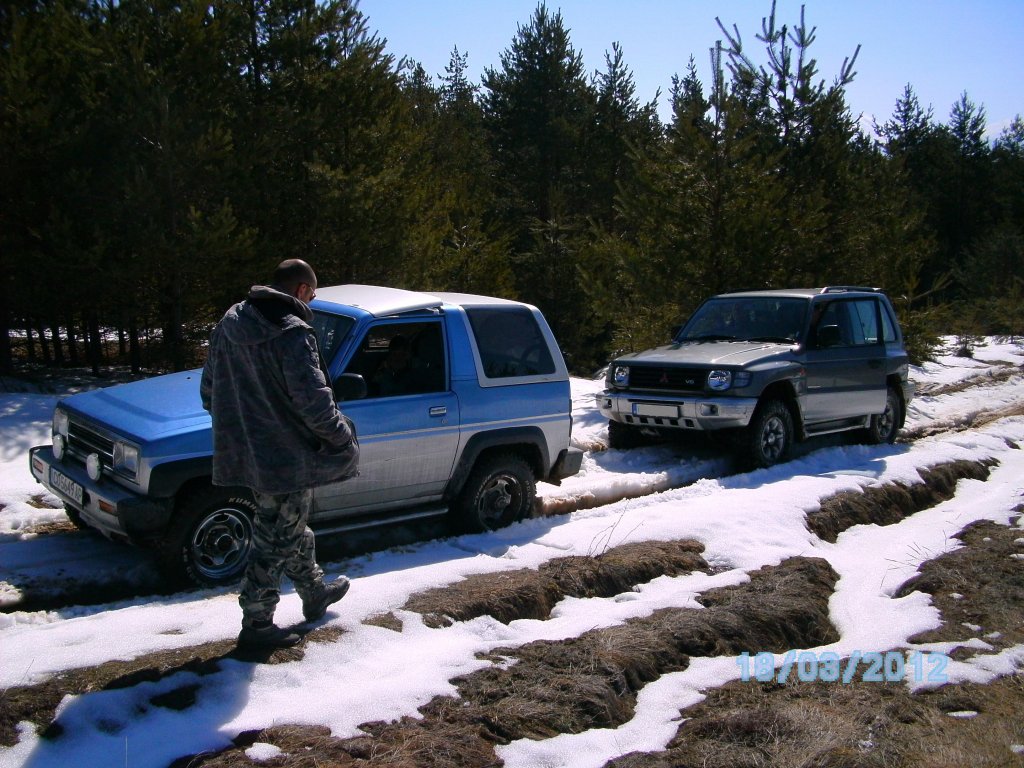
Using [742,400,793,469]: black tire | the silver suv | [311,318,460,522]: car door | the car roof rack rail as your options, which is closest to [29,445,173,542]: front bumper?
[311,318,460,522]: car door

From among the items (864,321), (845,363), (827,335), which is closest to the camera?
(827,335)

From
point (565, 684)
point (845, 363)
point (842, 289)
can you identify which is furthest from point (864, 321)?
point (565, 684)

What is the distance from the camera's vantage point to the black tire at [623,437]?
1017cm

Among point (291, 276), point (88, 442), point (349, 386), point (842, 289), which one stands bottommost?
point (88, 442)

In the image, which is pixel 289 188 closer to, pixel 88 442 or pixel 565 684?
pixel 88 442

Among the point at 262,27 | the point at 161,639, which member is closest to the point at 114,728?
the point at 161,639

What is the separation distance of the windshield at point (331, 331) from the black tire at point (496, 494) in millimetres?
1485

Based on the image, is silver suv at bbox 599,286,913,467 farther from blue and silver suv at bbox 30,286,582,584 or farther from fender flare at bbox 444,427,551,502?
fender flare at bbox 444,427,551,502

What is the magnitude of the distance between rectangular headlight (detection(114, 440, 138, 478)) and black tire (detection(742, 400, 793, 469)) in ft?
20.7

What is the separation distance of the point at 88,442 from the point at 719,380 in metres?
6.11

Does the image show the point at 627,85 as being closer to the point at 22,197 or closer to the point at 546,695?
the point at 22,197

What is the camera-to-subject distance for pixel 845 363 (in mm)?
10445

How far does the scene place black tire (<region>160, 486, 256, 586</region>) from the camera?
524 centimetres
